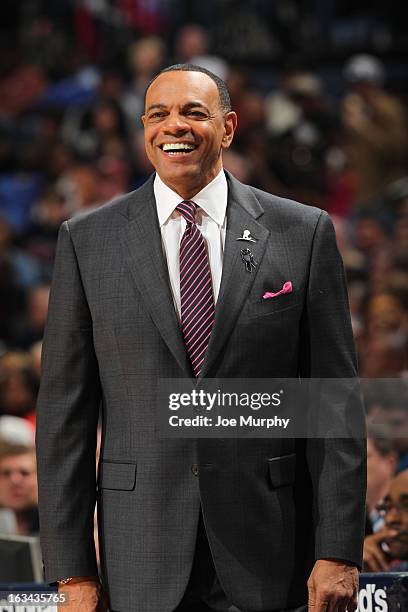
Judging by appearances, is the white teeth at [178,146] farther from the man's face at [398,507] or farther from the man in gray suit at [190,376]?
the man's face at [398,507]

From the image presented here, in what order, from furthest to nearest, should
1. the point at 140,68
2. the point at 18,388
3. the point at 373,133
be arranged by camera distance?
the point at 140,68 < the point at 373,133 < the point at 18,388

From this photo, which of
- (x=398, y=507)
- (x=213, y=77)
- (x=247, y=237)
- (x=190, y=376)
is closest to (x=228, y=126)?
(x=213, y=77)

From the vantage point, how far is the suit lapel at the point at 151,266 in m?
1.72

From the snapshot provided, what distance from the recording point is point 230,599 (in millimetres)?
1692

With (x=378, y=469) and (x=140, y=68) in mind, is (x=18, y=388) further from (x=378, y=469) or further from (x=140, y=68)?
(x=140, y=68)

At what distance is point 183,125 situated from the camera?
1743mm

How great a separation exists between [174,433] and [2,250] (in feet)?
11.0

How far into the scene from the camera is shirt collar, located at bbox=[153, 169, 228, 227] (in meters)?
1.81

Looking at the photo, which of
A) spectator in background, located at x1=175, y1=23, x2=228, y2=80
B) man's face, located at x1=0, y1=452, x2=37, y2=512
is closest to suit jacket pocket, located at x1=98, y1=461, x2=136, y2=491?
man's face, located at x1=0, y1=452, x2=37, y2=512

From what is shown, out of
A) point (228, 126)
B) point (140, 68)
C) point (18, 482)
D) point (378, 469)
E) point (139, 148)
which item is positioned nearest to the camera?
point (228, 126)

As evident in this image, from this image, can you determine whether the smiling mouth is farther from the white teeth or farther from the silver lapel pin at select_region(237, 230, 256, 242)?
the silver lapel pin at select_region(237, 230, 256, 242)

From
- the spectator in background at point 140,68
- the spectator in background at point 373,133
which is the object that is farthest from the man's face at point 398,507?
the spectator in background at point 140,68

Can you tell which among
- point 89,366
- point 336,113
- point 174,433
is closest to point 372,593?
point 174,433

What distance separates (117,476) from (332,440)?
0.34 meters
